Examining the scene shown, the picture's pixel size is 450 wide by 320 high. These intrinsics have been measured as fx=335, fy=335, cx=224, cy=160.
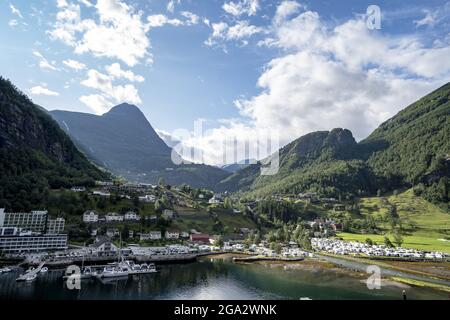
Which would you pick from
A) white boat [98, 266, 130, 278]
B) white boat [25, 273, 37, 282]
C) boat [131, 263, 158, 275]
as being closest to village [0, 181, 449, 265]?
white boat [98, 266, 130, 278]

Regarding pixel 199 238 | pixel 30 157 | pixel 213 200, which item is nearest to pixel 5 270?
pixel 199 238

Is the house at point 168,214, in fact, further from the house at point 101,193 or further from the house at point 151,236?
the house at point 101,193

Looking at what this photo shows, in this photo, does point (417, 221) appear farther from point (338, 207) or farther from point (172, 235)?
point (172, 235)

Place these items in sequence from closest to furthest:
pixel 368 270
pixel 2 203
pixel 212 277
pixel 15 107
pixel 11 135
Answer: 1. pixel 212 277
2. pixel 368 270
3. pixel 2 203
4. pixel 11 135
5. pixel 15 107
